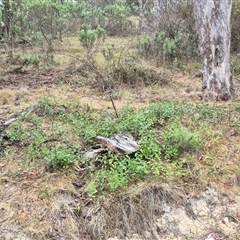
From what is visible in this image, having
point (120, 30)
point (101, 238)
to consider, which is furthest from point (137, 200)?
point (120, 30)

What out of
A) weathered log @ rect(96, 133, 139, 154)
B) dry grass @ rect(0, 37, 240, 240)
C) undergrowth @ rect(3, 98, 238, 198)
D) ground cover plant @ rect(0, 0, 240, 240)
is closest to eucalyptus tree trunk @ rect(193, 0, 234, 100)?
ground cover plant @ rect(0, 0, 240, 240)

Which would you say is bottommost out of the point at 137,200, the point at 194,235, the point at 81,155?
the point at 194,235

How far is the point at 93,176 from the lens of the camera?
335cm

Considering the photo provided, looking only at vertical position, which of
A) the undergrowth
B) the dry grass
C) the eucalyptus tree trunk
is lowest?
the dry grass

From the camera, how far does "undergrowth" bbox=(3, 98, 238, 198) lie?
337 cm

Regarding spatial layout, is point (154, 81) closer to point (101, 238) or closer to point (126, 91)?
point (126, 91)

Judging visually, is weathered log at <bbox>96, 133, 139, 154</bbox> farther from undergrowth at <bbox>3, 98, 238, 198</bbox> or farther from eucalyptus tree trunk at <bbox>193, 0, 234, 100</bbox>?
eucalyptus tree trunk at <bbox>193, 0, 234, 100</bbox>

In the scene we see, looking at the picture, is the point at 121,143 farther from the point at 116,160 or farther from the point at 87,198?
the point at 87,198

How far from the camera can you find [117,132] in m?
3.92

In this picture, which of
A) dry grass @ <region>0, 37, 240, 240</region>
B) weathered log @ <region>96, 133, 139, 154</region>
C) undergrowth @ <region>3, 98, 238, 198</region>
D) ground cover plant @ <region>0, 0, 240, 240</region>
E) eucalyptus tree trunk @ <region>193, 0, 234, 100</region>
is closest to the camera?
dry grass @ <region>0, 37, 240, 240</region>

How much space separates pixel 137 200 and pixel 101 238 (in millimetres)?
477

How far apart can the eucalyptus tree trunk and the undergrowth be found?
0.71 metres

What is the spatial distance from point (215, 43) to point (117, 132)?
236 centimetres

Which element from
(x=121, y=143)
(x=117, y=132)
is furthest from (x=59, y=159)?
(x=117, y=132)
